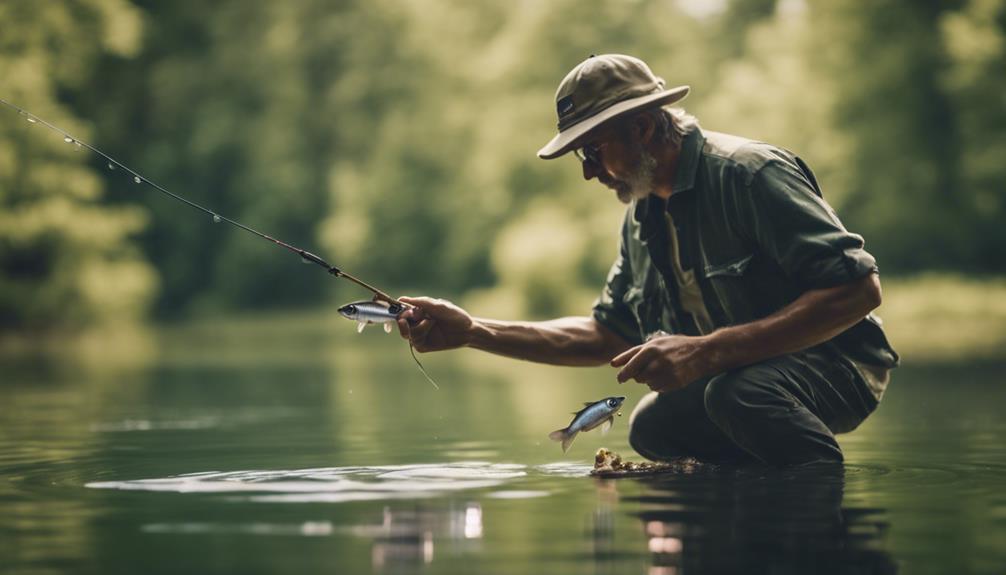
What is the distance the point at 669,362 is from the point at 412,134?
174 feet

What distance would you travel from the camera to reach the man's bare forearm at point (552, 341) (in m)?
6.38

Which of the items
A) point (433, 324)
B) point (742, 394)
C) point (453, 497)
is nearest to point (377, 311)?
point (433, 324)

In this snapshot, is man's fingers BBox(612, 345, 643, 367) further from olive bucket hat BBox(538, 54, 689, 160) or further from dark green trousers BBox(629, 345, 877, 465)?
olive bucket hat BBox(538, 54, 689, 160)

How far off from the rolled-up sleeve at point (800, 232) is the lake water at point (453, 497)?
0.75m

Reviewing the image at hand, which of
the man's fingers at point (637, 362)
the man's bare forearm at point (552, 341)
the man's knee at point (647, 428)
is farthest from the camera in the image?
the man's knee at point (647, 428)

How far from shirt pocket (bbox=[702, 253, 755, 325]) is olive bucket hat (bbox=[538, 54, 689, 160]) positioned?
641 mm

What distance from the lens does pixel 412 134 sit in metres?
58.2

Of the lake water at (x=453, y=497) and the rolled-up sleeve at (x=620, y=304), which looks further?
the rolled-up sleeve at (x=620, y=304)

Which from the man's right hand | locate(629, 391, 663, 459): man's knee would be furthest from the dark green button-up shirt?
the man's right hand

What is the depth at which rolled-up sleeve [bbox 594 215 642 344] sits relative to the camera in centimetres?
671

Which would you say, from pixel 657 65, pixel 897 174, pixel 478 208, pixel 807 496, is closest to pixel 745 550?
pixel 807 496

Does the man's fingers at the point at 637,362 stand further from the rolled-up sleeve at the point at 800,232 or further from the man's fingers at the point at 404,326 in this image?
the man's fingers at the point at 404,326

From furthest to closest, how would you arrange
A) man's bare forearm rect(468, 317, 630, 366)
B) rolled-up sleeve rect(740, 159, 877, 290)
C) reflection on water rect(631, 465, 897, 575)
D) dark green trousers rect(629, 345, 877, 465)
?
man's bare forearm rect(468, 317, 630, 366) < dark green trousers rect(629, 345, 877, 465) < rolled-up sleeve rect(740, 159, 877, 290) < reflection on water rect(631, 465, 897, 575)

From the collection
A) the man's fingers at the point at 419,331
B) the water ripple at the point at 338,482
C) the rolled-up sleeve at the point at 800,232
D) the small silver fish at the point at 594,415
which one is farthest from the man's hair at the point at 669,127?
the water ripple at the point at 338,482
